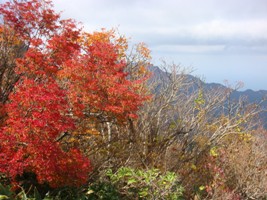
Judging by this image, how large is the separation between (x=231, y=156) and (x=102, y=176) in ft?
18.7

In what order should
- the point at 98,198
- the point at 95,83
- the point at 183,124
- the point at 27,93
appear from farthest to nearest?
the point at 183,124, the point at 98,198, the point at 95,83, the point at 27,93

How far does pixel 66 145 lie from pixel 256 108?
35.7ft

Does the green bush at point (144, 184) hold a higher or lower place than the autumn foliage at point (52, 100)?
lower

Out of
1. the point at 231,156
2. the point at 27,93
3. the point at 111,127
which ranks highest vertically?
→ the point at 27,93

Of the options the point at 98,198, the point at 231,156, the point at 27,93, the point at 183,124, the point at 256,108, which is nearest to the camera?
the point at 27,93

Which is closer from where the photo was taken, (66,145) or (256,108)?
(66,145)

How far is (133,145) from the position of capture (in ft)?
40.9

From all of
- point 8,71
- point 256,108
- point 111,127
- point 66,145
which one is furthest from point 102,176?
point 256,108

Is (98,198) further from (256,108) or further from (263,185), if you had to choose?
(256,108)

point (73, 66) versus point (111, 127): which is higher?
point (73, 66)

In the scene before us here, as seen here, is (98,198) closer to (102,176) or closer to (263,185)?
(102,176)

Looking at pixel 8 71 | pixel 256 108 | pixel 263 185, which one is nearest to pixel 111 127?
pixel 8 71

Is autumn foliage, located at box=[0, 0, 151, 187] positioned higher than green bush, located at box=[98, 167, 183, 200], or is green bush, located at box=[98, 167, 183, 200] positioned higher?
autumn foliage, located at box=[0, 0, 151, 187]

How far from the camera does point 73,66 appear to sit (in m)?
8.80
